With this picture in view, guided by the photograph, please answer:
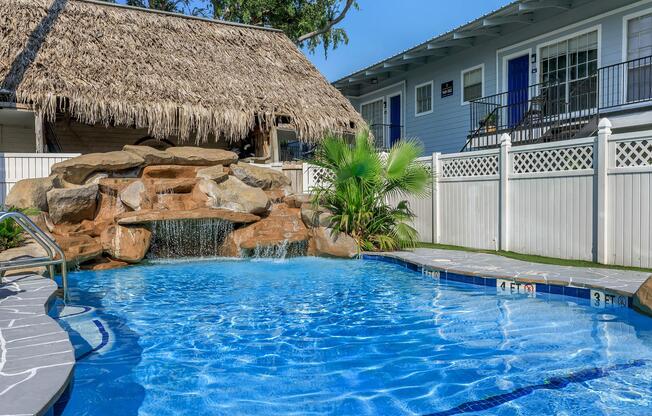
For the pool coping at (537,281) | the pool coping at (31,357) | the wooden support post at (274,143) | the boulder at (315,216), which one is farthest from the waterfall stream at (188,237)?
the pool coping at (31,357)

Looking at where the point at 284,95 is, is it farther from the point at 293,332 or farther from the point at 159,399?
the point at 159,399

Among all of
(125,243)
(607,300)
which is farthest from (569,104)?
(125,243)

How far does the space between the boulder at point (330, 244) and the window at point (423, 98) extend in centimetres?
854

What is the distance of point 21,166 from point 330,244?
6.25 metres

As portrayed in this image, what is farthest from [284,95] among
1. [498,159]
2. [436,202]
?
[498,159]

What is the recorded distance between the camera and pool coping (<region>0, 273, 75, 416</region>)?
2.36m

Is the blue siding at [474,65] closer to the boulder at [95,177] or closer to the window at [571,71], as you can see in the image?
the window at [571,71]

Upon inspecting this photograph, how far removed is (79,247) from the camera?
8195 millimetres

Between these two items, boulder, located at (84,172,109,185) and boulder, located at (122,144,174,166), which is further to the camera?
boulder, located at (122,144,174,166)

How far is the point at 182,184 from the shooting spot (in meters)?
10.5

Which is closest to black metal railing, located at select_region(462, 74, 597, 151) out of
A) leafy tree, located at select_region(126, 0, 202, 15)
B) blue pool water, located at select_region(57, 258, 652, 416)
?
blue pool water, located at select_region(57, 258, 652, 416)

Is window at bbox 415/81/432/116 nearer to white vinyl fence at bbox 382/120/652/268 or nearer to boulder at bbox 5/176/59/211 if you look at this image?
white vinyl fence at bbox 382/120/652/268

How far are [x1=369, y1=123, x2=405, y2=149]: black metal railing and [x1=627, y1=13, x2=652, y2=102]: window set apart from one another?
832cm

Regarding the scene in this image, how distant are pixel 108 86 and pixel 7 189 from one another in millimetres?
3219
